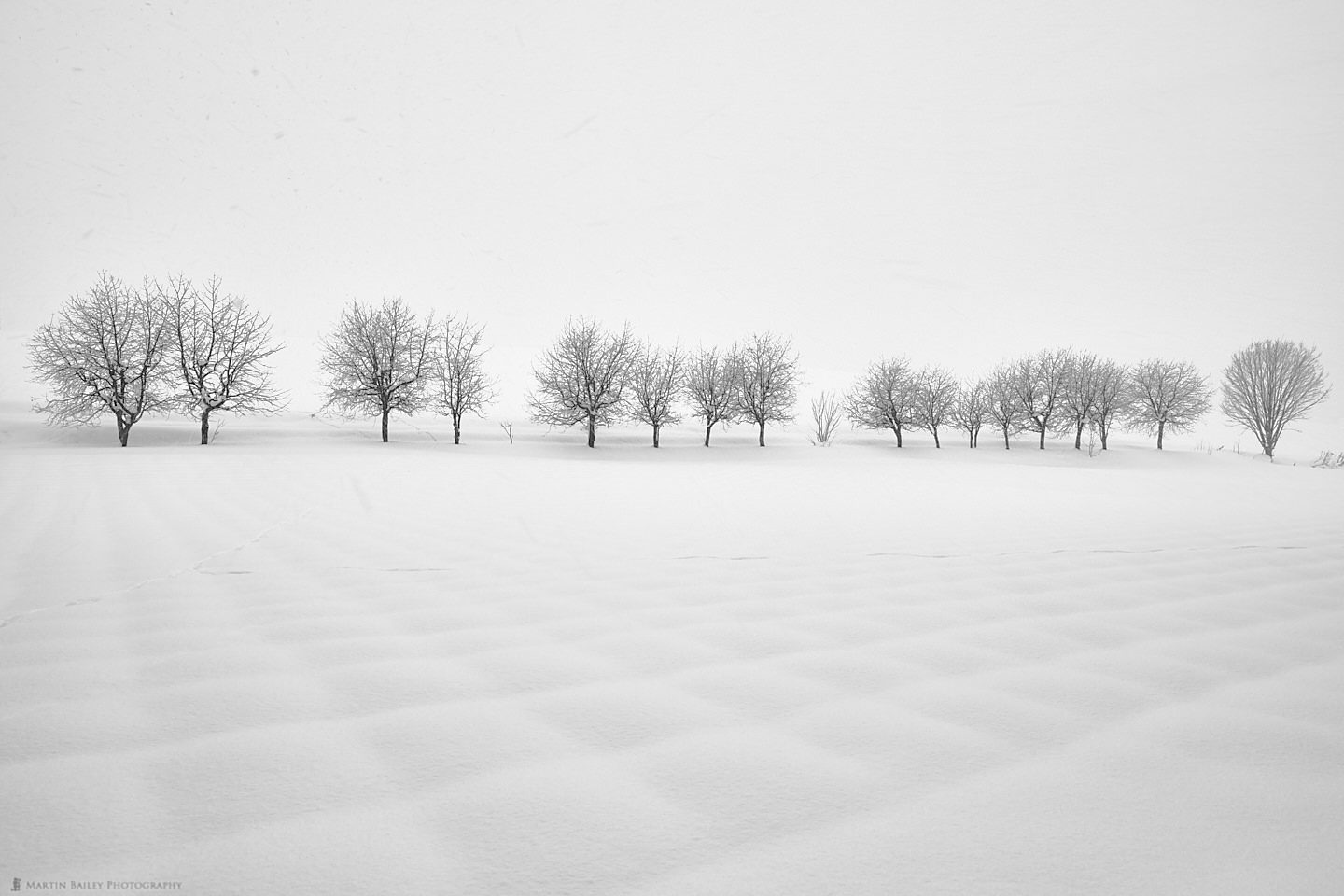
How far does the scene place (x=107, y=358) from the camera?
20.5 m

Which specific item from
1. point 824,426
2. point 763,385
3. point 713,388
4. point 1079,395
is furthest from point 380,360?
point 1079,395

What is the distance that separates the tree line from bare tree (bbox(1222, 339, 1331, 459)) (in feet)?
0.22

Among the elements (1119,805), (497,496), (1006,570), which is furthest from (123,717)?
(497,496)

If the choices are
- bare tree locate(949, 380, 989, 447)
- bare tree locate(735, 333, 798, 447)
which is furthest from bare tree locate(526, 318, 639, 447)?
bare tree locate(949, 380, 989, 447)

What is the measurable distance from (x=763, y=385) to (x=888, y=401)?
7809 mm

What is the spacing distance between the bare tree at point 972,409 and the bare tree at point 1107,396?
17.1 feet

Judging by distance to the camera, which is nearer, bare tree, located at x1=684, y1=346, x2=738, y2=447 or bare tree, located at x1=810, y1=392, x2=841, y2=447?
bare tree, located at x1=684, y1=346, x2=738, y2=447

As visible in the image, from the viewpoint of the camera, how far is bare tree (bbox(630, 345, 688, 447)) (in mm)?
26562

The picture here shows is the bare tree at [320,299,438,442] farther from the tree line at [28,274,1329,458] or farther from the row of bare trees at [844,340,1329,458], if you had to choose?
the row of bare trees at [844,340,1329,458]

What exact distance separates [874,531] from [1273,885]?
4413mm

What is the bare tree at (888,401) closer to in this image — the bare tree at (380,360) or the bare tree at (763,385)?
the bare tree at (763,385)

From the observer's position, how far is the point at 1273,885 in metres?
0.84

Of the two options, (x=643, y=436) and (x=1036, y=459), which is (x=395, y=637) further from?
(x=1036, y=459)

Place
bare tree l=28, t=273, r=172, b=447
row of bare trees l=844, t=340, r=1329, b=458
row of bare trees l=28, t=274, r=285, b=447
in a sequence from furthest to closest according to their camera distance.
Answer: row of bare trees l=844, t=340, r=1329, b=458 → row of bare trees l=28, t=274, r=285, b=447 → bare tree l=28, t=273, r=172, b=447
